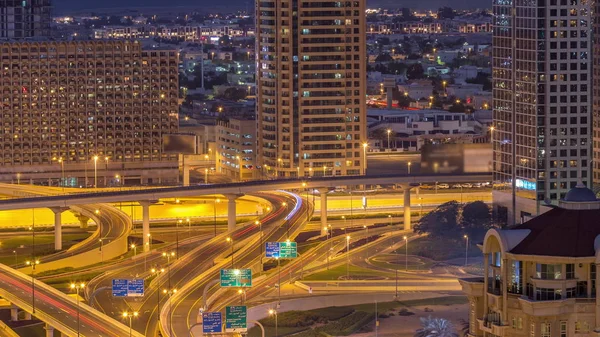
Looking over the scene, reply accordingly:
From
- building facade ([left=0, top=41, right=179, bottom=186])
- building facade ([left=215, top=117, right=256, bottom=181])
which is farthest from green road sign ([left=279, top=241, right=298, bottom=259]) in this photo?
building facade ([left=0, top=41, right=179, bottom=186])

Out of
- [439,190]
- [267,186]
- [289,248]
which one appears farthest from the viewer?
[439,190]

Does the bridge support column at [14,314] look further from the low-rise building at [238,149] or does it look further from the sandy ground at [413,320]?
the low-rise building at [238,149]

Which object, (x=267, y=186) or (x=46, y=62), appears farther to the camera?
(x=46, y=62)

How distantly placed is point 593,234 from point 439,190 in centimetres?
7996

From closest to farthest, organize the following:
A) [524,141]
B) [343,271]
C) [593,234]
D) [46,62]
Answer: [593,234], [343,271], [524,141], [46,62]

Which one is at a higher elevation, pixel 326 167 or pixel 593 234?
pixel 593 234

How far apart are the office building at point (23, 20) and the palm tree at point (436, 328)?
83.7 m

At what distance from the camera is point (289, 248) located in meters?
87.1

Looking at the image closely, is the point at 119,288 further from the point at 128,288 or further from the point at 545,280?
the point at 545,280

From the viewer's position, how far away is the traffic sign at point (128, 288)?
3115 inches

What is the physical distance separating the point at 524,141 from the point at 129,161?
3873 centimetres

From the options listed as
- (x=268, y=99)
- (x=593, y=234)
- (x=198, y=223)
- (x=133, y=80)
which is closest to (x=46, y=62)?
(x=133, y=80)

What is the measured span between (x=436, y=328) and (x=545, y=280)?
31.5 m

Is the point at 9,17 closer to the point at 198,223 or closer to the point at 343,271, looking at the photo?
the point at 198,223
